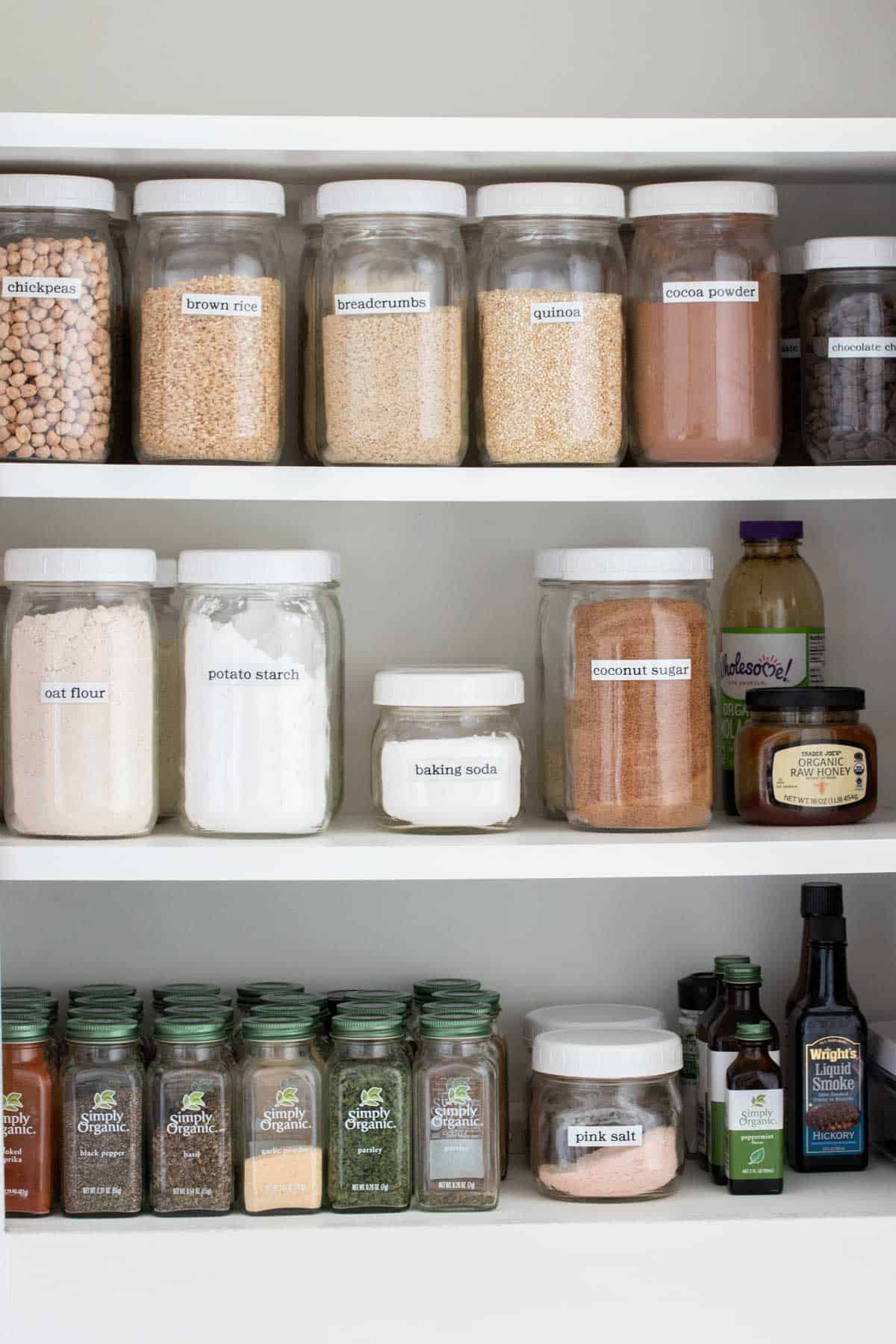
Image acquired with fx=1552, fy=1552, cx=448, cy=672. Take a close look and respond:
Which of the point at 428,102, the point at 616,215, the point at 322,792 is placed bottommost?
the point at 322,792

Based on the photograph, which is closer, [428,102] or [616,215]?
[616,215]

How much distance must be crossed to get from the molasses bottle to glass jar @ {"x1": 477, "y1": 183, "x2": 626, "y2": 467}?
52 cm

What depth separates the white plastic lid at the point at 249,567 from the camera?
1373 millimetres

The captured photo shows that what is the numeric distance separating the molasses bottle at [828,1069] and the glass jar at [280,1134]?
0.46 metres

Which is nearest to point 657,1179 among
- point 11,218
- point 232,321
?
point 232,321

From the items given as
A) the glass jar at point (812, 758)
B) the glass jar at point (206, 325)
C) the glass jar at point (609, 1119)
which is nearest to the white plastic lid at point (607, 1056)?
the glass jar at point (609, 1119)

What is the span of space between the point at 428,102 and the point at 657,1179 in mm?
1086

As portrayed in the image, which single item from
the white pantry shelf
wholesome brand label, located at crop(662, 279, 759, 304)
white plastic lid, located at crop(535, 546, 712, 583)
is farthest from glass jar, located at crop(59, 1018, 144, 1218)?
wholesome brand label, located at crop(662, 279, 759, 304)

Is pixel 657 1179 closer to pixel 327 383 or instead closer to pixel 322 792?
pixel 322 792

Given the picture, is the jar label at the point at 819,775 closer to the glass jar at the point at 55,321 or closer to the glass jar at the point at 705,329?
the glass jar at the point at 705,329

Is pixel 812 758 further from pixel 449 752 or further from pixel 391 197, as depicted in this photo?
pixel 391 197

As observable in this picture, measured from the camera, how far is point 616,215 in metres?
1.41

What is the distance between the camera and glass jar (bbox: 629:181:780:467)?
1.40 m

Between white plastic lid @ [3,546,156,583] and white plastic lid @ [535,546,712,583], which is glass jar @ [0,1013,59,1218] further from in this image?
white plastic lid @ [535,546,712,583]
